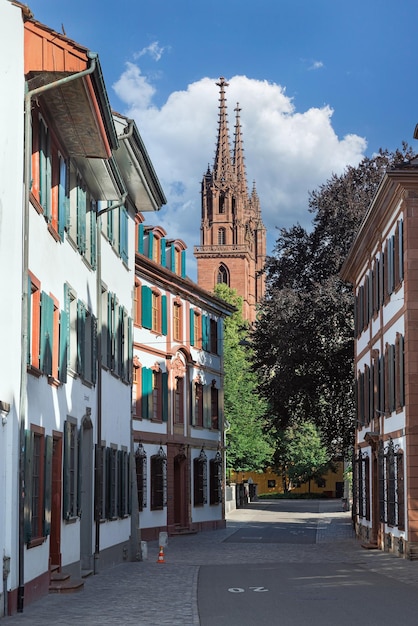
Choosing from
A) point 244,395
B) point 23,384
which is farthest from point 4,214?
point 244,395

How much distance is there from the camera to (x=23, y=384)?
1664 centimetres

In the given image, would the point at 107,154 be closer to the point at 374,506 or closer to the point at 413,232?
the point at 413,232

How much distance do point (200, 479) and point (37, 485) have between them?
1194 inches

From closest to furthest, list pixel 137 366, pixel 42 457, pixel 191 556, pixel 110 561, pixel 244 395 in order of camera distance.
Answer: pixel 42 457 < pixel 110 561 < pixel 191 556 < pixel 137 366 < pixel 244 395

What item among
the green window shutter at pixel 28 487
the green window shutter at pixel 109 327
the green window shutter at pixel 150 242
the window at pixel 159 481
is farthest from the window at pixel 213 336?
the green window shutter at pixel 28 487

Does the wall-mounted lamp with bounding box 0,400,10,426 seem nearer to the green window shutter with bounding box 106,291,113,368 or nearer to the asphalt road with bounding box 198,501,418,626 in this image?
the asphalt road with bounding box 198,501,418,626

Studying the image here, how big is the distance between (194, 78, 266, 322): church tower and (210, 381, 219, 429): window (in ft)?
310

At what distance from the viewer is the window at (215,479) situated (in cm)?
5000

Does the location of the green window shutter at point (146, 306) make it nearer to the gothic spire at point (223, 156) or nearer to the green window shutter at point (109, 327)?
the green window shutter at point (109, 327)

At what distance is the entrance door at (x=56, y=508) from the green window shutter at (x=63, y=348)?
1.09m

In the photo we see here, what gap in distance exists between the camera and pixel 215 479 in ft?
166

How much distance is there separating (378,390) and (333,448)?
44.5 ft

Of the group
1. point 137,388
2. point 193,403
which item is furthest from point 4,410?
point 193,403

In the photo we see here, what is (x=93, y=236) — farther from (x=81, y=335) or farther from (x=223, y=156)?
(x=223, y=156)
